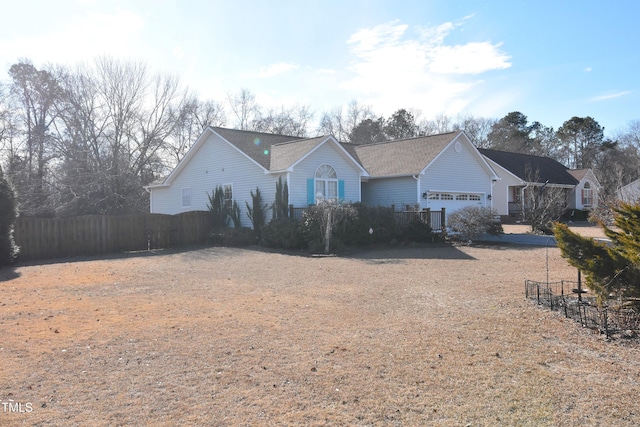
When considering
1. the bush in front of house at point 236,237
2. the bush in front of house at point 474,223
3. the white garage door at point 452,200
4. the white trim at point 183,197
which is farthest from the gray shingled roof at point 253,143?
the bush in front of house at point 474,223

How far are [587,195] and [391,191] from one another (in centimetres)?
2602

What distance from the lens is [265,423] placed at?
3846 millimetres

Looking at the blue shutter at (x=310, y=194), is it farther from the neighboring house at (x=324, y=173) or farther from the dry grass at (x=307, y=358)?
the dry grass at (x=307, y=358)

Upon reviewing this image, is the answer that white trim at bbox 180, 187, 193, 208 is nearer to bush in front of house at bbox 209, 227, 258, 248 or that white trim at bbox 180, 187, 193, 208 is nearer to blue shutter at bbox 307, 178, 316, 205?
bush in front of house at bbox 209, 227, 258, 248

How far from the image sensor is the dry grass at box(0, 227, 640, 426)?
4043 millimetres

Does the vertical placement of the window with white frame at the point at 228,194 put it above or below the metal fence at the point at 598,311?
above

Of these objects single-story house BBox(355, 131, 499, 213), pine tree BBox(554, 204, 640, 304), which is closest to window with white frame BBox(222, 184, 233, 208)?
single-story house BBox(355, 131, 499, 213)

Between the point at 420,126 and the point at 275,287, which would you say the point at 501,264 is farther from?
the point at 420,126

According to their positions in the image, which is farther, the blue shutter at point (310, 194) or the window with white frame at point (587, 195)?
the window with white frame at point (587, 195)

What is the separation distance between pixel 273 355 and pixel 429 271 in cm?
786

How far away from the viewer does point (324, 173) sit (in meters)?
23.0

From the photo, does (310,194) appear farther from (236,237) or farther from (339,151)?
(236,237)

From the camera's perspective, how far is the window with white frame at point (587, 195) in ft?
137

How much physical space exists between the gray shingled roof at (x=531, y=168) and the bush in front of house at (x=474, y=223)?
17258mm
